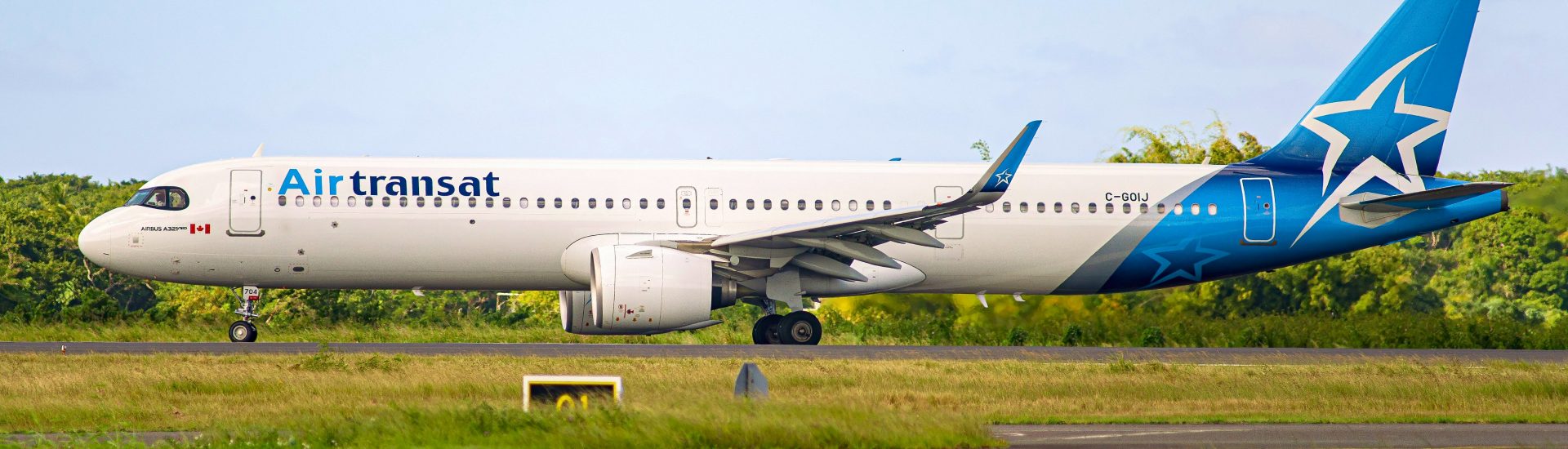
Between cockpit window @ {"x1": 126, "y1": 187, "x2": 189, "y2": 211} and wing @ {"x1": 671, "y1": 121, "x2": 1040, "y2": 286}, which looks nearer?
wing @ {"x1": 671, "y1": 121, "x2": 1040, "y2": 286}

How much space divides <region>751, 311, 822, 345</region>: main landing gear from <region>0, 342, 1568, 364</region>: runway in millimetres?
631

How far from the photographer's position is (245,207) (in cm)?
2270

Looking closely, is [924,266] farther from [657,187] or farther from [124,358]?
[124,358]

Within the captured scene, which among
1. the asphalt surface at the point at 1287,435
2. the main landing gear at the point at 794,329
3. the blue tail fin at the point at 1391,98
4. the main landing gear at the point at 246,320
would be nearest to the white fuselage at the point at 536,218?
the main landing gear at the point at 246,320

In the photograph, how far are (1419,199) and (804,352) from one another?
10.5 m

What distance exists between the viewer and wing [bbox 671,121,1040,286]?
71.2 ft

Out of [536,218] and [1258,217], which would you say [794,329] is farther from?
[1258,217]

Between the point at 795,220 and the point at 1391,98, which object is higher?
the point at 1391,98

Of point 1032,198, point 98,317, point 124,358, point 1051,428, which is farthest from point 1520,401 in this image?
point 98,317

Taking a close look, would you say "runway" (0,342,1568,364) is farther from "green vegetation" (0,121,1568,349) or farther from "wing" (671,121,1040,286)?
"green vegetation" (0,121,1568,349)

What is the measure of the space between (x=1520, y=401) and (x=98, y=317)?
77.1ft

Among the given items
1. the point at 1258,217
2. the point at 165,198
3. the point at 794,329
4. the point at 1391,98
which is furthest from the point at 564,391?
the point at 1391,98

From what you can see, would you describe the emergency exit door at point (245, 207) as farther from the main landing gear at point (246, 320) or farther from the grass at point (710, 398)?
the grass at point (710, 398)

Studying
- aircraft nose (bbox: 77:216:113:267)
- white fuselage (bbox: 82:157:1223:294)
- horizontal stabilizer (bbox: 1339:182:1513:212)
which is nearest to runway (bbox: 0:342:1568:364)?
white fuselage (bbox: 82:157:1223:294)
